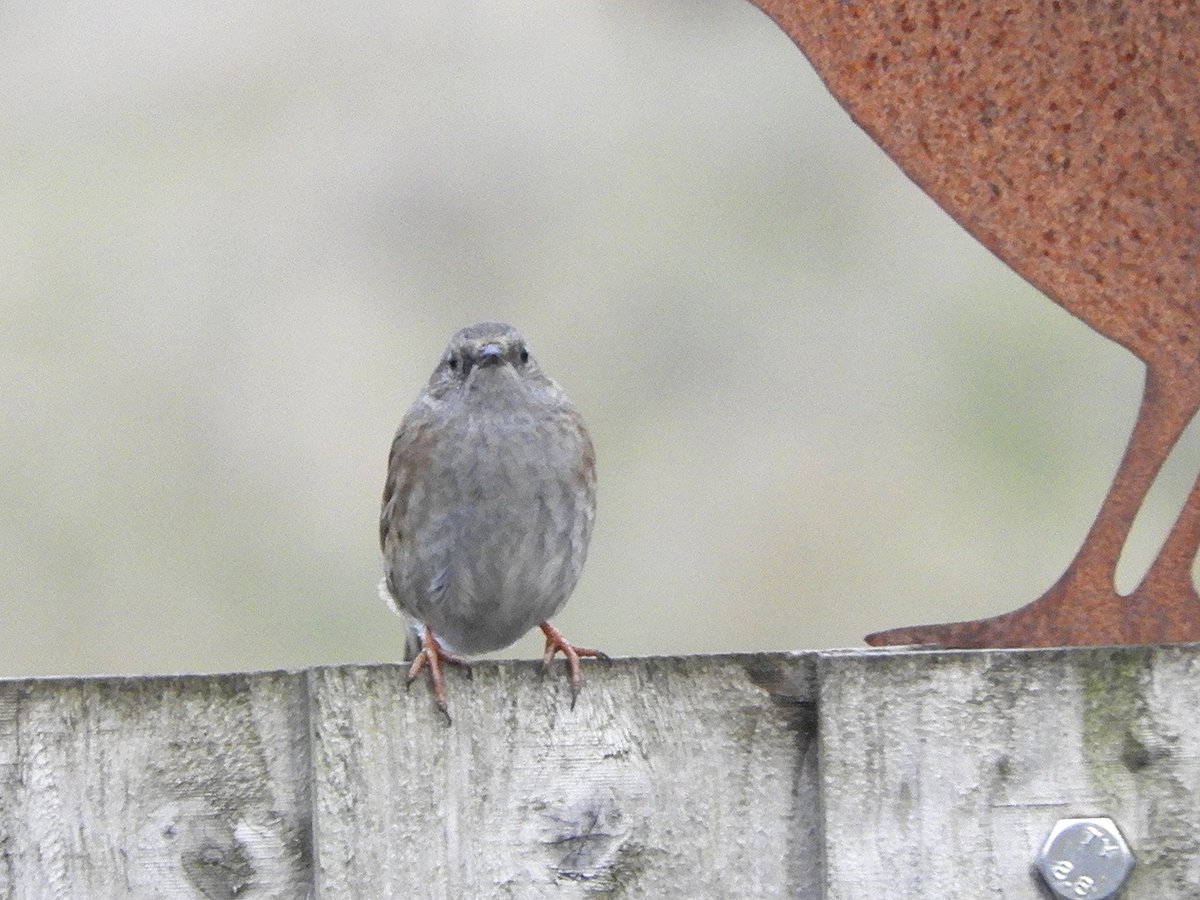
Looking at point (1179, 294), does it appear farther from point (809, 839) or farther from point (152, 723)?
point (152, 723)

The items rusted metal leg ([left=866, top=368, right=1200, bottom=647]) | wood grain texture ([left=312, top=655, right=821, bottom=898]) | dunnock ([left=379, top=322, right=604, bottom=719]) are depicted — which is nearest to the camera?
wood grain texture ([left=312, top=655, right=821, bottom=898])

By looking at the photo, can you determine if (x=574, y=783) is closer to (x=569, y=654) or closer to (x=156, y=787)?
(x=569, y=654)

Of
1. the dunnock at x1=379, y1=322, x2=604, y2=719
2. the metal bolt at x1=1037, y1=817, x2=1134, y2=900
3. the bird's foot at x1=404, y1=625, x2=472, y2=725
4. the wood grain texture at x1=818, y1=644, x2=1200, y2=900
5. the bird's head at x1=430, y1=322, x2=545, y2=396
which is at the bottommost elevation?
the metal bolt at x1=1037, y1=817, x2=1134, y2=900

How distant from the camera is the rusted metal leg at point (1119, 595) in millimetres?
2217

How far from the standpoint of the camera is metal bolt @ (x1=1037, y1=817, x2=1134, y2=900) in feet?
6.61

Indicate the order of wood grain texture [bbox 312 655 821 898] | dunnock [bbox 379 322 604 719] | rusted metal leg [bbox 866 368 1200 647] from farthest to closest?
dunnock [bbox 379 322 604 719], rusted metal leg [bbox 866 368 1200 647], wood grain texture [bbox 312 655 821 898]

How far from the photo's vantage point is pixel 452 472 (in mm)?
3107

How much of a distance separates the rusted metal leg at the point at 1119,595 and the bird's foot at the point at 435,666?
1.64 feet

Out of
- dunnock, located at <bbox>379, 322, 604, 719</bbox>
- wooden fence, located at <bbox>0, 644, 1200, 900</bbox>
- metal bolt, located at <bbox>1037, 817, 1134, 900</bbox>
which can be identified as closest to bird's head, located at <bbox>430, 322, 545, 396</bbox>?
dunnock, located at <bbox>379, 322, 604, 719</bbox>

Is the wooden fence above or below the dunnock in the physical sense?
below

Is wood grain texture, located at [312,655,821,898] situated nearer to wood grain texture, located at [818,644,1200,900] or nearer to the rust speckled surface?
wood grain texture, located at [818,644,1200,900]

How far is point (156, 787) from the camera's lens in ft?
6.68

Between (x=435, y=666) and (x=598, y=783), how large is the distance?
0.23 metres

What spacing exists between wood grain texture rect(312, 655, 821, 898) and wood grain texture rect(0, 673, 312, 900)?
6 cm
